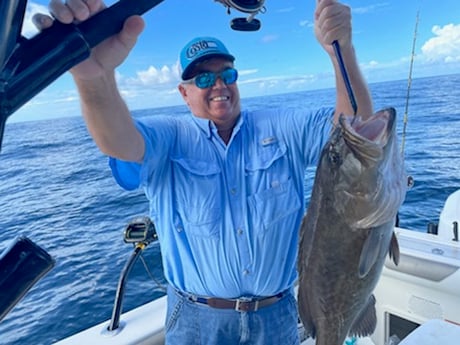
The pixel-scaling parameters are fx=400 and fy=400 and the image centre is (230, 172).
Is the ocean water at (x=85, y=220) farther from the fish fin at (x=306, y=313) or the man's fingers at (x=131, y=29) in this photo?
the fish fin at (x=306, y=313)

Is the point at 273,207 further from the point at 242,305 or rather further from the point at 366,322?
the point at 366,322

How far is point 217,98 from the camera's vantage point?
2096 millimetres

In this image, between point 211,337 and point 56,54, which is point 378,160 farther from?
point 211,337

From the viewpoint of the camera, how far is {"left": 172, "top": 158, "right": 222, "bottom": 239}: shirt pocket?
194cm

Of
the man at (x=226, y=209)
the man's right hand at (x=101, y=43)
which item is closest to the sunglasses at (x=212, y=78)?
the man at (x=226, y=209)

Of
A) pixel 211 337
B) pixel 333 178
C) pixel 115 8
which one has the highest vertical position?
pixel 115 8

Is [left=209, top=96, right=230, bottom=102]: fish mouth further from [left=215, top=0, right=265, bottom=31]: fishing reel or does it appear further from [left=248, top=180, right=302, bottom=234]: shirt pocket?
[left=248, top=180, right=302, bottom=234]: shirt pocket

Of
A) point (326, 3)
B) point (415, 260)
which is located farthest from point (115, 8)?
point (415, 260)

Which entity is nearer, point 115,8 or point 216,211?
point 115,8

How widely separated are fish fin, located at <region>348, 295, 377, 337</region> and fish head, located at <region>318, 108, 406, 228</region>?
0.39 meters

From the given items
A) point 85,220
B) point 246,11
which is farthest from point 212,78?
point 85,220

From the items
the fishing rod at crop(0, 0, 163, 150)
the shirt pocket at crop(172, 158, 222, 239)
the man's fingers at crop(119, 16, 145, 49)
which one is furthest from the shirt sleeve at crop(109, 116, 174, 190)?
the fishing rod at crop(0, 0, 163, 150)

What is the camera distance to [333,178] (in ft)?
4.59

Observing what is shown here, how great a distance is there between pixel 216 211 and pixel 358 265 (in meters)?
0.79
